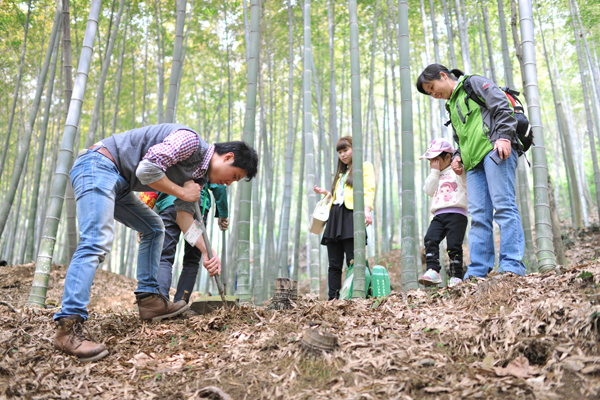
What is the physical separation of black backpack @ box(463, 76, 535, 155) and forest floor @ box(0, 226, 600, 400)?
0.77 m

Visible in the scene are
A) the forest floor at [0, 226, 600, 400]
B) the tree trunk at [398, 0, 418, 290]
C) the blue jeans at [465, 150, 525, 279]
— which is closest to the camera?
the forest floor at [0, 226, 600, 400]

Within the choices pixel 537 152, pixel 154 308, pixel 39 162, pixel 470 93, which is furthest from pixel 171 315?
pixel 39 162

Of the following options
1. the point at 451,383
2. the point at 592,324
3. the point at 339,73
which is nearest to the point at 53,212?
the point at 451,383

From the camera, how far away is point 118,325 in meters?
2.02

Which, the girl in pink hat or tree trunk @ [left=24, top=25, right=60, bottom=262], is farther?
tree trunk @ [left=24, top=25, right=60, bottom=262]

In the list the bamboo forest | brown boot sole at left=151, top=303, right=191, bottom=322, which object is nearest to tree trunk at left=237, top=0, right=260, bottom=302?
the bamboo forest

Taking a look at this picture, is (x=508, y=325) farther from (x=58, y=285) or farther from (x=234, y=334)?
(x=58, y=285)

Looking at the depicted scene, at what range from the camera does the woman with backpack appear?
2.11m

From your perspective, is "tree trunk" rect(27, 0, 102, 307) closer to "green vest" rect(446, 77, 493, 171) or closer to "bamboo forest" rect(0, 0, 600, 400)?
"bamboo forest" rect(0, 0, 600, 400)

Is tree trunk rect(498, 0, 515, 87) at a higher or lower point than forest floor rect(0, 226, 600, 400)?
higher

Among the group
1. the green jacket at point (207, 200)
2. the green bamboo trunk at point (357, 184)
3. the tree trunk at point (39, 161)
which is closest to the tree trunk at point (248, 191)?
the green jacket at point (207, 200)

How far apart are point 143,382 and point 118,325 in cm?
70

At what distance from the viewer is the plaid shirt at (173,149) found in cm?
176

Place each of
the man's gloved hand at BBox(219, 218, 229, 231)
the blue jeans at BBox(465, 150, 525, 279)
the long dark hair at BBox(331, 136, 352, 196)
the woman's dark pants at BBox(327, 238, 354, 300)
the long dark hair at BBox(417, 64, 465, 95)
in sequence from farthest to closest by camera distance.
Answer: the long dark hair at BBox(331, 136, 352, 196) → the woman's dark pants at BBox(327, 238, 354, 300) → the man's gloved hand at BBox(219, 218, 229, 231) → the long dark hair at BBox(417, 64, 465, 95) → the blue jeans at BBox(465, 150, 525, 279)
